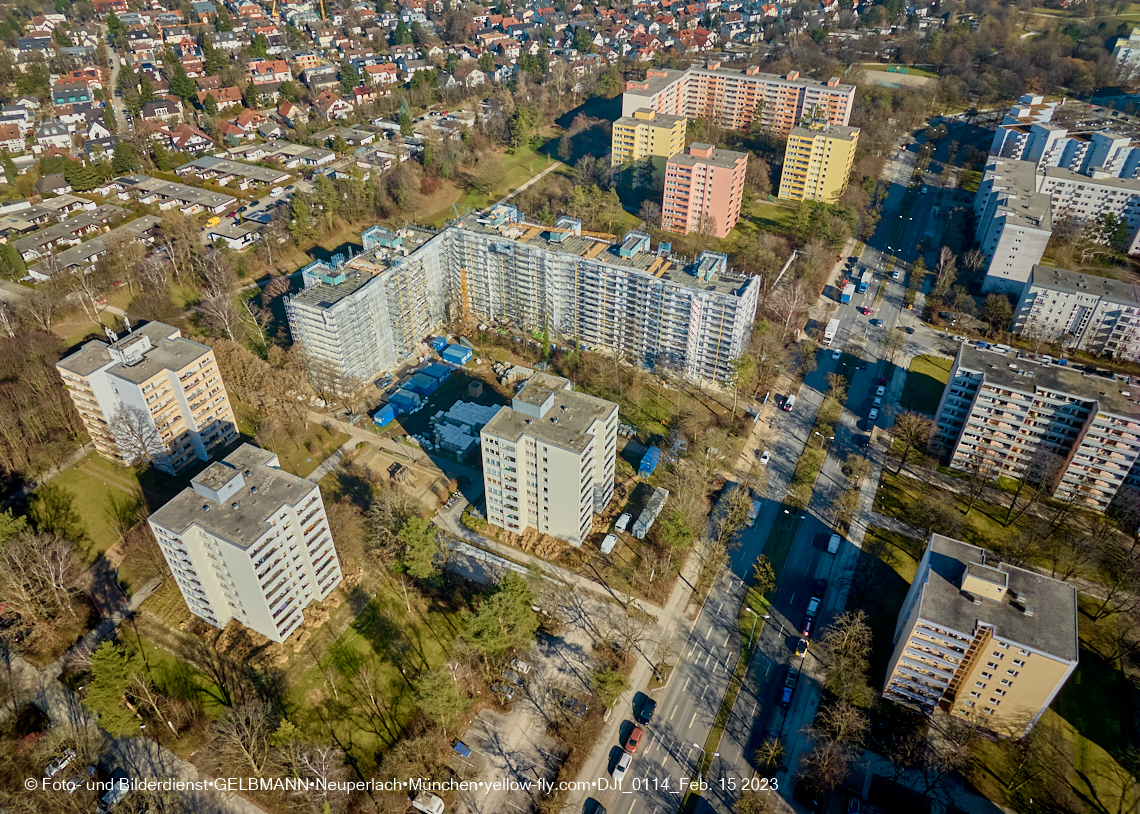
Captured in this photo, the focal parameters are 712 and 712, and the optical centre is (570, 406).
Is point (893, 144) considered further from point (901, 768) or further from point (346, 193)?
point (901, 768)

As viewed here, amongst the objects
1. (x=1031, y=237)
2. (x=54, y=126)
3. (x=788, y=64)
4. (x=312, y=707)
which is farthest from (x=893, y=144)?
(x=54, y=126)

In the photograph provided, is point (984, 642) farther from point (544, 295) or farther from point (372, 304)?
point (372, 304)

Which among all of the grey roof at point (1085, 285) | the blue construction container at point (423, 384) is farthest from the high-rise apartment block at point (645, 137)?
the blue construction container at point (423, 384)

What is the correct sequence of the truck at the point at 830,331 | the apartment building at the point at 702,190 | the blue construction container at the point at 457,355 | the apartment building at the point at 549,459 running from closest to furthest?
the apartment building at the point at 549,459, the blue construction container at the point at 457,355, the truck at the point at 830,331, the apartment building at the point at 702,190

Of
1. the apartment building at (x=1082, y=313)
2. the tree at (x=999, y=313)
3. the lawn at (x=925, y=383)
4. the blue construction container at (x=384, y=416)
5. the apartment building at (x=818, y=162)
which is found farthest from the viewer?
the apartment building at (x=818, y=162)

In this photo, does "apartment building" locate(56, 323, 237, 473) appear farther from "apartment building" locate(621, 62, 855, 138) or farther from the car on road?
"apartment building" locate(621, 62, 855, 138)

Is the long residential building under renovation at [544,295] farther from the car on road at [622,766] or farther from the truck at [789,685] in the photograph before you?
the car on road at [622,766]

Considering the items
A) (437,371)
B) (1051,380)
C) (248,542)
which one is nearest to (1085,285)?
(1051,380)
